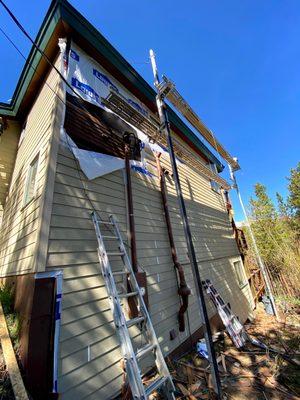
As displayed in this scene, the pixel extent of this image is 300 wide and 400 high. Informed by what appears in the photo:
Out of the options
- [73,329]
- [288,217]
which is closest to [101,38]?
[73,329]

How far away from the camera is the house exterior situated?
9.12ft

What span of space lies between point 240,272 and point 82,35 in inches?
443

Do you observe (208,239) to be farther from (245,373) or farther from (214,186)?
(245,373)

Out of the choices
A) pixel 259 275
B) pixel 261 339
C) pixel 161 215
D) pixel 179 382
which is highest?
pixel 161 215

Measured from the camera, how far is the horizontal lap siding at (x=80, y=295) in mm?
2793

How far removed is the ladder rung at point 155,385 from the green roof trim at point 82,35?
6.70m

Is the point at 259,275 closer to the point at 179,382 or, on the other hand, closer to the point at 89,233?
the point at 179,382

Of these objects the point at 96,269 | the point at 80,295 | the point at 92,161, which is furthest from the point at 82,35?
the point at 80,295

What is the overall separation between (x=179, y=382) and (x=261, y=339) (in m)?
3.96

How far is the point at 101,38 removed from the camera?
5.34 m

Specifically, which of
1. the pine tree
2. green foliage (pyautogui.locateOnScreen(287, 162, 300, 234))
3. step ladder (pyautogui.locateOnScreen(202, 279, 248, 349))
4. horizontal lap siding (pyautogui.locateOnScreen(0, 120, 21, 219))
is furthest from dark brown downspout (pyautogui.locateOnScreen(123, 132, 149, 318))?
green foliage (pyautogui.locateOnScreen(287, 162, 300, 234))

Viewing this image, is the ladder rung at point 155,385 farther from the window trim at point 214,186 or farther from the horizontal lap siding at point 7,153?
the window trim at point 214,186

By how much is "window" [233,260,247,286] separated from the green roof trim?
331 inches

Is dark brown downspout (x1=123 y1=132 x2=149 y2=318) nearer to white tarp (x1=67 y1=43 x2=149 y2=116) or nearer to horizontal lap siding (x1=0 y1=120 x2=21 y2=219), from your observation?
white tarp (x1=67 y1=43 x2=149 y2=116)
